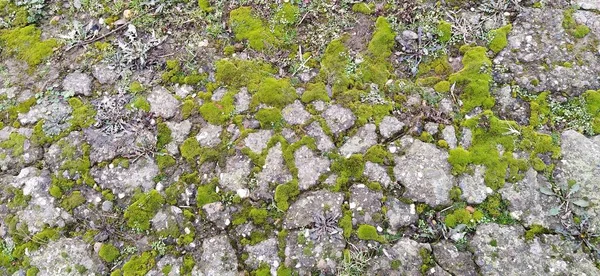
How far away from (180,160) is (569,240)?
3.00 meters

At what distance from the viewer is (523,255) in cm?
321

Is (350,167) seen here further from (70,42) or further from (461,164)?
(70,42)

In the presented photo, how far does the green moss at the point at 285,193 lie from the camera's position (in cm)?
352

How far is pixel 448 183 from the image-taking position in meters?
3.50

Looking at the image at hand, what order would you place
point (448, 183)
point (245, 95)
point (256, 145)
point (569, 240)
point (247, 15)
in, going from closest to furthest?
point (569, 240) < point (448, 183) < point (256, 145) < point (245, 95) < point (247, 15)

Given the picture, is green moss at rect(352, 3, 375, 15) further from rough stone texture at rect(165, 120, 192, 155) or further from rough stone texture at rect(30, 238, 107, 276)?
rough stone texture at rect(30, 238, 107, 276)

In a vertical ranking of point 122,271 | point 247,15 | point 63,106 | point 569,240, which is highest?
point 247,15

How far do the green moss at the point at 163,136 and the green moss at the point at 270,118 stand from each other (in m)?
0.77

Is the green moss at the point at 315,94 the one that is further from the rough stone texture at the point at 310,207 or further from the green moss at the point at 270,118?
the rough stone texture at the point at 310,207

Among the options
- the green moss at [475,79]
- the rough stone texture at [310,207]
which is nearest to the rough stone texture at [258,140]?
the rough stone texture at [310,207]

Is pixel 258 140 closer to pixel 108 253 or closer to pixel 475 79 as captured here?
pixel 108 253

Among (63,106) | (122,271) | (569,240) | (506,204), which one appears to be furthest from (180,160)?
(569,240)

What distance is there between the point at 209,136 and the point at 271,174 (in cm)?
65

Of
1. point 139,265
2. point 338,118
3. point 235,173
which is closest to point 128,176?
point 139,265
